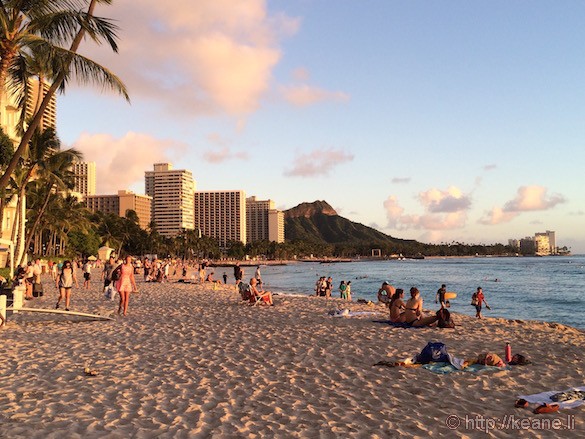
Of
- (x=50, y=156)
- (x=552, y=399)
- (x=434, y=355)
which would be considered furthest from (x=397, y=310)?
(x=50, y=156)

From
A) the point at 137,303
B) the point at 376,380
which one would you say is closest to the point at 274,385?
the point at 376,380

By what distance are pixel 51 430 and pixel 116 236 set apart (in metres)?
103

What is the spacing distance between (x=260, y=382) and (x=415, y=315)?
6.41 m

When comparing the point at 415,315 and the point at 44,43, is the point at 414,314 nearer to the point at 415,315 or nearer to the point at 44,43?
the point at 415,315

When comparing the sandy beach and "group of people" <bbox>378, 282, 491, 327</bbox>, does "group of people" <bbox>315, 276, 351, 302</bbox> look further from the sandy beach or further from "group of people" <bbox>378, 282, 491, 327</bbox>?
the sandy beach

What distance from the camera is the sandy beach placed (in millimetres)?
5141

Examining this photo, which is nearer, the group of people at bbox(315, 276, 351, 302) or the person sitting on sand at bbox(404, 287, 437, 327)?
the person sitting on sand at bbox(404, 287, 437, 327)

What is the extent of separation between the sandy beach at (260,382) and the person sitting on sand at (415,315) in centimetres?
51

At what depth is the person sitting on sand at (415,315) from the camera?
12.1 m

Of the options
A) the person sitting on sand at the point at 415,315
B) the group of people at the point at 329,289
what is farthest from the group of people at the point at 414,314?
the group of people at the point at 329,289

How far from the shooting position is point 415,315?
12312mm

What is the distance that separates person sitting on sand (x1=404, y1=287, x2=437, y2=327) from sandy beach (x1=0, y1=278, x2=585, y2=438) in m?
0.51

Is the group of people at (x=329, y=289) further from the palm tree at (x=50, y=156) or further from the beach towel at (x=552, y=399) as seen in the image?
the beach towel at (x=552, y=399)

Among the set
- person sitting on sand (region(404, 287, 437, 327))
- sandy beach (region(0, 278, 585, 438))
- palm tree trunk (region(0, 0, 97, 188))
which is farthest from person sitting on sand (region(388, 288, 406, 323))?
palm tree trunk (region(0, 0, 97, 188))
